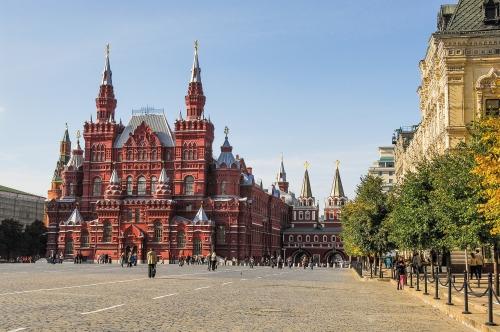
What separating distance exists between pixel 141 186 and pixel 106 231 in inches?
369

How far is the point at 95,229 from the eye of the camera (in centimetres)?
10712

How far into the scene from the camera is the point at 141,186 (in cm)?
11006

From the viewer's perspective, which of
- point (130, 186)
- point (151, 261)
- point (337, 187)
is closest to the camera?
point (151, 261)

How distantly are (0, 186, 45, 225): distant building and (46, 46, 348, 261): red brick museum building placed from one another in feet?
188

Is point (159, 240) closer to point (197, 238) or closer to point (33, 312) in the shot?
point (197, 238)

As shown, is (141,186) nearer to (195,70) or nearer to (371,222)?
(195,70)

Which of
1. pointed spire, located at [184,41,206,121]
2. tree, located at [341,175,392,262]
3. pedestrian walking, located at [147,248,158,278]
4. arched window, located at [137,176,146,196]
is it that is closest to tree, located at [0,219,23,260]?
arched window, located at [137,176,146,196]

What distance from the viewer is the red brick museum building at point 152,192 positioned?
343 feet

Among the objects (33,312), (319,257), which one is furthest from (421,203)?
(319,257)

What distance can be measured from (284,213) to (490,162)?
145 meters

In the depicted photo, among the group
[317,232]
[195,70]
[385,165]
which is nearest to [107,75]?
[195,70]

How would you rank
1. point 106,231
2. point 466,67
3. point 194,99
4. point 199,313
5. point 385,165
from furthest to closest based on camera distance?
point 385,165 → point 194,99 → point 106,231 → point 466,67 → point 199,313

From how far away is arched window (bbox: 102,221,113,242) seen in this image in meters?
107

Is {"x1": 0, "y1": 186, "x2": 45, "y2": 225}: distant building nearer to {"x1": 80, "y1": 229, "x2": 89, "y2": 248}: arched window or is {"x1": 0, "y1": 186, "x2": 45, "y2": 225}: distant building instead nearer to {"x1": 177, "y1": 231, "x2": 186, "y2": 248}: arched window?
{"x1": 80, "y1": 229, "x2": 89, "y2": 248}: arched window
